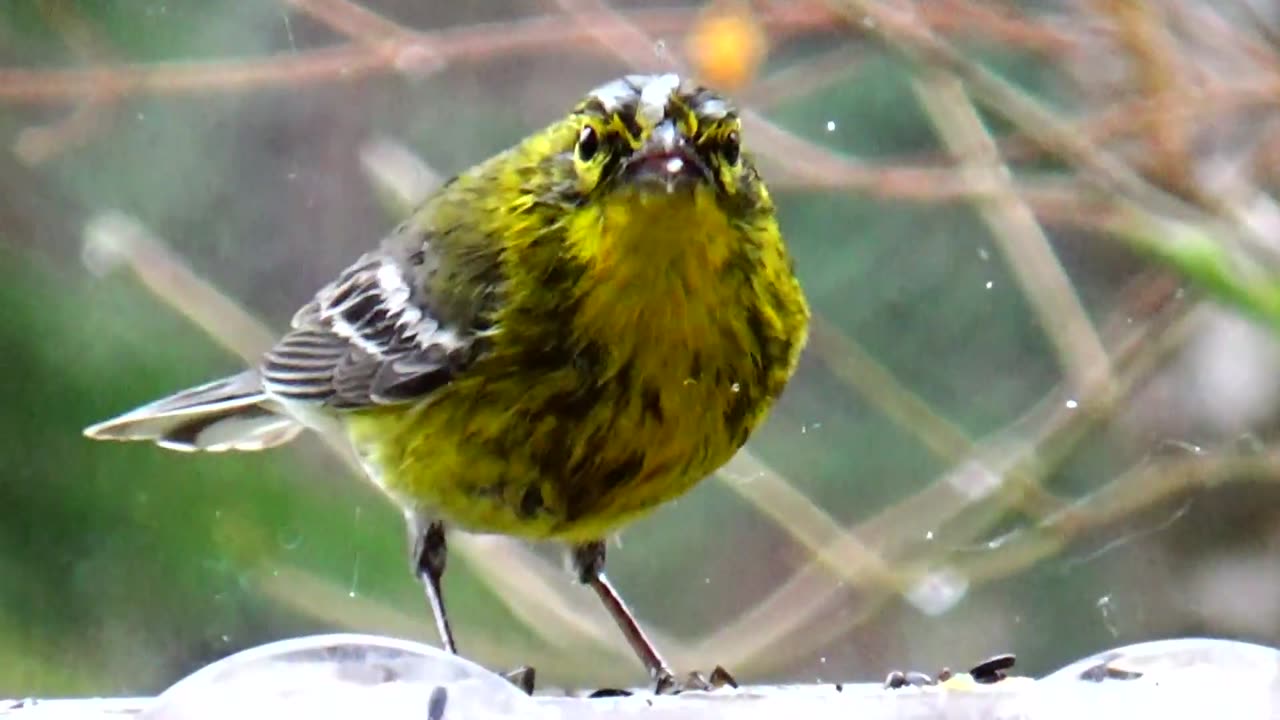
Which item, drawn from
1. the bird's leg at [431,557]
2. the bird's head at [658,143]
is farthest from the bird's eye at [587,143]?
the bird's leg at [431,557]

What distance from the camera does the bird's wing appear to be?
68.5 inches

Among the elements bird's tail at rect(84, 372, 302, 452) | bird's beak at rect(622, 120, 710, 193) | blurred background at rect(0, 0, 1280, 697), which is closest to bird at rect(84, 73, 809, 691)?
bird's beak at rect(622, 120, 710, 193)

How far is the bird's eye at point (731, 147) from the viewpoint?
155 cm

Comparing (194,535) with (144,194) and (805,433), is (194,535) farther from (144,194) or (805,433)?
(805,433)

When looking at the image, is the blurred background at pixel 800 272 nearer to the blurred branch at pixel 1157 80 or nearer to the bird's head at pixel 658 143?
the blurred branch at pixel 1157 80

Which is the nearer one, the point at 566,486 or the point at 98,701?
the point at 98,701

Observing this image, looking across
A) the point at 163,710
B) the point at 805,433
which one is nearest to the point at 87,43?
the point at 805,433

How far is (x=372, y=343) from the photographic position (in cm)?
192

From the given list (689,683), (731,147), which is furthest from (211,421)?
(731,147)

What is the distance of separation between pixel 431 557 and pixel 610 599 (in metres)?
0.20

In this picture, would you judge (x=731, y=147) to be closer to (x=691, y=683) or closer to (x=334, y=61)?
(x=691, y=683)

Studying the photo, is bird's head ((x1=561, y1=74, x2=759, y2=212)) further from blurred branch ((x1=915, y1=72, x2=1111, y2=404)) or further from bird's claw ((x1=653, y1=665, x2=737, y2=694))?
blurred branch ((x1=915, y1=72, x2=1111, y2=404))

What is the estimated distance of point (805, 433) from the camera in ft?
7.91

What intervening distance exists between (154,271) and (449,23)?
0.46m
